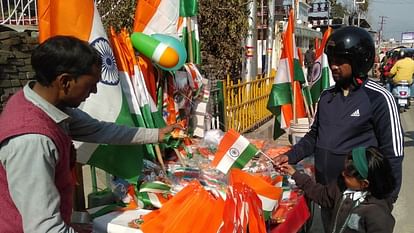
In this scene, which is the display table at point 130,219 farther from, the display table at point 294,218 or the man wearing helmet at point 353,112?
the man wearing helmet at point 353,112

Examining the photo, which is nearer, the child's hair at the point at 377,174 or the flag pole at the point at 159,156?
the child's hair at the point at 377,174

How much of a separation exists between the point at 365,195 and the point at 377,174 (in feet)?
0.43

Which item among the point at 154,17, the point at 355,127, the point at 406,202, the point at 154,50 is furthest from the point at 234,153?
the point at 406,202

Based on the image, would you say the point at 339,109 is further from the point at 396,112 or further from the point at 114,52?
the point at 114,52

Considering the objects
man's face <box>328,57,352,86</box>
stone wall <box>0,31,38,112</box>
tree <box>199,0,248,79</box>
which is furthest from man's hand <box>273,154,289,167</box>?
tree <box>199,0,248,79</box>

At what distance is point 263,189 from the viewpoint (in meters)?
2.29

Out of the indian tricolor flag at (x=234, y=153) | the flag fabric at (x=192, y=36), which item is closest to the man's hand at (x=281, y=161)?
the indian tricolor flag at (x=234, y=153)

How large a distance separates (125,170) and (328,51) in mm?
1360

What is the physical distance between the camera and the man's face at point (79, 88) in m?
1.35

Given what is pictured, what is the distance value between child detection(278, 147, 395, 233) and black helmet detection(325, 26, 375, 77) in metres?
0.49

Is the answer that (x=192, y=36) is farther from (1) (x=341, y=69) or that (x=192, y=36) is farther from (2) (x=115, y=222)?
(2) (x=115, y=222)

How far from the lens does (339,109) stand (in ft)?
7.74

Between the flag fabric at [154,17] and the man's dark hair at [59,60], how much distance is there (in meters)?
1.65

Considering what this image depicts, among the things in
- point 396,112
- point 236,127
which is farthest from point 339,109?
point 236,127
